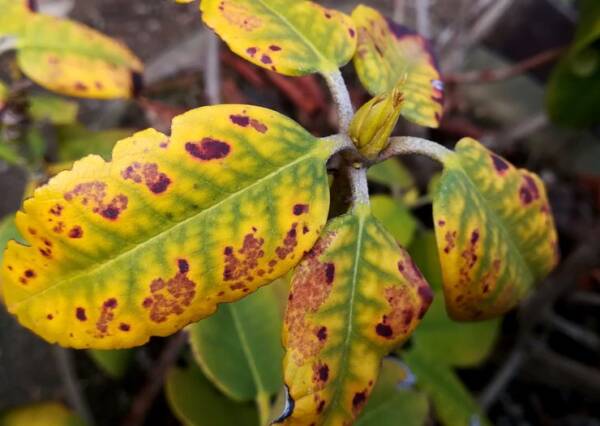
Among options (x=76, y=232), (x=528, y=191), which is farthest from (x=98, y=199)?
(x=528, y=191)

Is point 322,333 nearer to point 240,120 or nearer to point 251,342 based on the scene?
point 240,120

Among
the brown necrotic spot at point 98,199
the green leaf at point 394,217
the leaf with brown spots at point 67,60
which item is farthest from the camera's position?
the green leaf at point 394,217

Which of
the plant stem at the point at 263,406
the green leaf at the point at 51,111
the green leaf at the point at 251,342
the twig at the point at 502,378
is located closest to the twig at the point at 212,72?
the green leaf at the point at 51,111

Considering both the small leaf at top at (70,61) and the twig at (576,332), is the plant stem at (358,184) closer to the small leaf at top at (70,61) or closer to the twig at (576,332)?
the small leaf at top at (70,61)

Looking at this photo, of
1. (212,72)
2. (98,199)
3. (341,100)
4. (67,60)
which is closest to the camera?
(98,199)

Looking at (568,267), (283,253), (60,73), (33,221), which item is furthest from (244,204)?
(568,267)

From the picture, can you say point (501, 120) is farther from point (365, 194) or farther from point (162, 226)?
point (162, 226)
